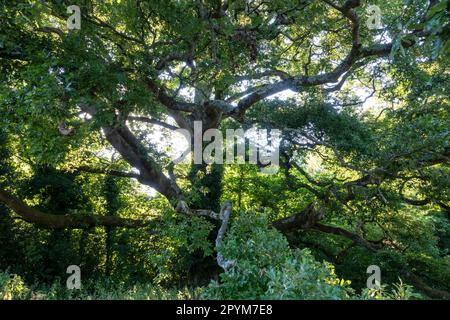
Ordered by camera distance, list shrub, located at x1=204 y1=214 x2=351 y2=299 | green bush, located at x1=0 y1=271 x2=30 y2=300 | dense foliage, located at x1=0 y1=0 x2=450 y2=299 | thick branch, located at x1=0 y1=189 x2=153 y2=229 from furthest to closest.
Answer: thick branch, located at x1=0 y1=189 x2=153 y2=229, dense foliage, located at x1=0 y1=0 x2=450 y2=299, green bush, located at x1=0 y1=271 x2=30 y2=300, shrub, located at x1=204 y1=214 x2=351 y2=299

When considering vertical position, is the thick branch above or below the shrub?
above

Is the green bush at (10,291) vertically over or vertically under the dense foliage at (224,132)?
under

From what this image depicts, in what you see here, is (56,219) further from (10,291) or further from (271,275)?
(271,275)

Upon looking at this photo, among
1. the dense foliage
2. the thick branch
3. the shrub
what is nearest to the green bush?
the dense foliage

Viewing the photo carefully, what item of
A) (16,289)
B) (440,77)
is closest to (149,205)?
(16,289)

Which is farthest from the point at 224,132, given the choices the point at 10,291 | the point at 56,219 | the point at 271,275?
the point at 271,275

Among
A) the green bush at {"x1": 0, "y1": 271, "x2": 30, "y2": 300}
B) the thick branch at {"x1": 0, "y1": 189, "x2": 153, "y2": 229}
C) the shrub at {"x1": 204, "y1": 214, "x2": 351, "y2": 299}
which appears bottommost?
the green bush at {"x1": 0, "y1": 271, "x2": 30, "y2": 300}

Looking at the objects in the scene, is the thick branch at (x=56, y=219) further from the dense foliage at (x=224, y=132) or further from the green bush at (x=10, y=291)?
the green bush at (x=10, y=291)

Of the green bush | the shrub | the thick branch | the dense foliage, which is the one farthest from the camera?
the thick branch

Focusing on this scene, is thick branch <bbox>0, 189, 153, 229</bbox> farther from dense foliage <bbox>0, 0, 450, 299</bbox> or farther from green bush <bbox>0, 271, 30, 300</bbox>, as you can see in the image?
green bush <bbox>0, 271, 30, 300</bbox>

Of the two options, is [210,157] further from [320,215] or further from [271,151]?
[320,215]

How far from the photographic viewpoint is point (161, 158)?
807 cm

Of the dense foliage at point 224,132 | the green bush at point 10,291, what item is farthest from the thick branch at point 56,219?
the green bush at point 10,291

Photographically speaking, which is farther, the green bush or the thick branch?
the thick branch
